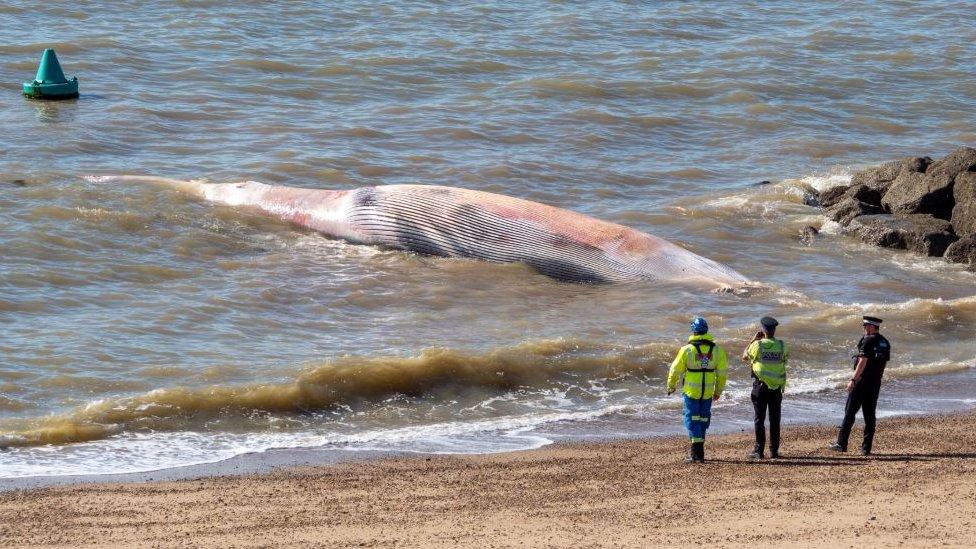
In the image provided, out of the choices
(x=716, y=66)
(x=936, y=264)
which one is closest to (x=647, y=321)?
(x=936, y=264)

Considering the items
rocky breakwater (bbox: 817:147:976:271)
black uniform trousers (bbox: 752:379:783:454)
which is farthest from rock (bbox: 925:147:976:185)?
black uniform trousers (bbox: 752:379:783:454)

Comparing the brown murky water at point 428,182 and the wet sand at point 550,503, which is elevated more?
the brown murky water at point 428,182

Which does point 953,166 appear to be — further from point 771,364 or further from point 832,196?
point 771,364

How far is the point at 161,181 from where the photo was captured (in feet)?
74.5

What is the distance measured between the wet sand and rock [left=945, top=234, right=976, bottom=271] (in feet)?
26.2

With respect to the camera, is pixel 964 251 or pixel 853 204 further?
pixel 853 204

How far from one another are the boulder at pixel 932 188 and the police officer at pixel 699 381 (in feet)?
34.7

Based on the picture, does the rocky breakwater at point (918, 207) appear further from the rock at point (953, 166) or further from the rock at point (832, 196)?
the rock at point (832, 196)

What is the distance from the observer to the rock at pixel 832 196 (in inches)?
943

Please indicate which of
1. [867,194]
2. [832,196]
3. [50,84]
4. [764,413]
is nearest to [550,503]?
[764,413]

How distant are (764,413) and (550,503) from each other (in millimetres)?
2748

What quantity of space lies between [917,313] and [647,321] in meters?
3.79

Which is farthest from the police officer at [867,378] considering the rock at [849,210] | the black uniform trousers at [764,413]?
the rock at [849,210]

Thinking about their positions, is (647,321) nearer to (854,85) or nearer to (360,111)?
(360,111)
